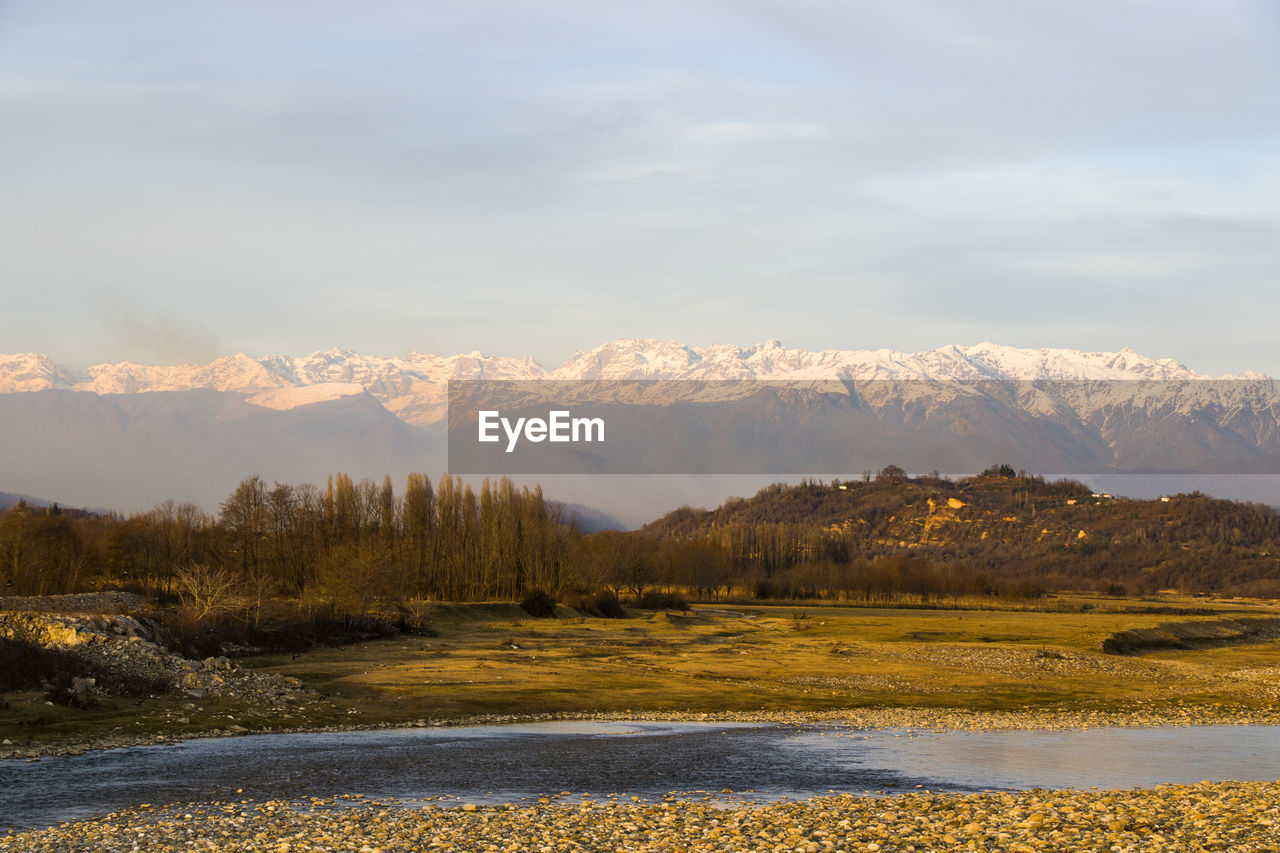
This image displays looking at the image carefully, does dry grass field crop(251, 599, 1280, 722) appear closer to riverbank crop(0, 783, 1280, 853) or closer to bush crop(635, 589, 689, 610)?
riverbank crop(0, 783, 1280, 853)

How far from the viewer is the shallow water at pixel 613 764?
25453 millimetres

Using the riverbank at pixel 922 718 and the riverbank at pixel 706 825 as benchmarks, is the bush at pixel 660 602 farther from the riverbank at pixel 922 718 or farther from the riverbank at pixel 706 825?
the riverbank at pixel 706 825

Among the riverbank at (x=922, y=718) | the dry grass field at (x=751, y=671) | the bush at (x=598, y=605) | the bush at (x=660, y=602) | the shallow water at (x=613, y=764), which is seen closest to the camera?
the shallow water at (x=613, y=764)

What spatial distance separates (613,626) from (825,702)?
2137 inches

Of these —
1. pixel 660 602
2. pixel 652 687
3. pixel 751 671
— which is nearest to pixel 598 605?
pixel 660 602

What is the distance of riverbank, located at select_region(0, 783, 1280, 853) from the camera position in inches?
781

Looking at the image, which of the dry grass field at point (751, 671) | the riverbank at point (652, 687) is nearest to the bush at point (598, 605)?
the dry grass field at point (751, 671)

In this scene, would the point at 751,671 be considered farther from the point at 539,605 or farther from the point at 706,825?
the point at 539,605

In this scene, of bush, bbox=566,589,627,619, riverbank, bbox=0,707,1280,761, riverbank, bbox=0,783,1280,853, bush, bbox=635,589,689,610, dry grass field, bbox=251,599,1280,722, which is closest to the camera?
riverbank, bbox=0,783,1280,853

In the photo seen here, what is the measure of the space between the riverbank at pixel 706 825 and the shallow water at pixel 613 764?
1.66 metres

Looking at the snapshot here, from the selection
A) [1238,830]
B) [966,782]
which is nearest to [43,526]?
[966,782]

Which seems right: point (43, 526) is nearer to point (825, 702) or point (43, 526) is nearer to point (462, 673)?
point (462, 673)

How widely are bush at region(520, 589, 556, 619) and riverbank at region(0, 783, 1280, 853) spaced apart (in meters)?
84.7

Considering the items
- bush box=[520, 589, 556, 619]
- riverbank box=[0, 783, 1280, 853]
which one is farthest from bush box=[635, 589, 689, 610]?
riverbank box=[0, 783, 1280, 853]
